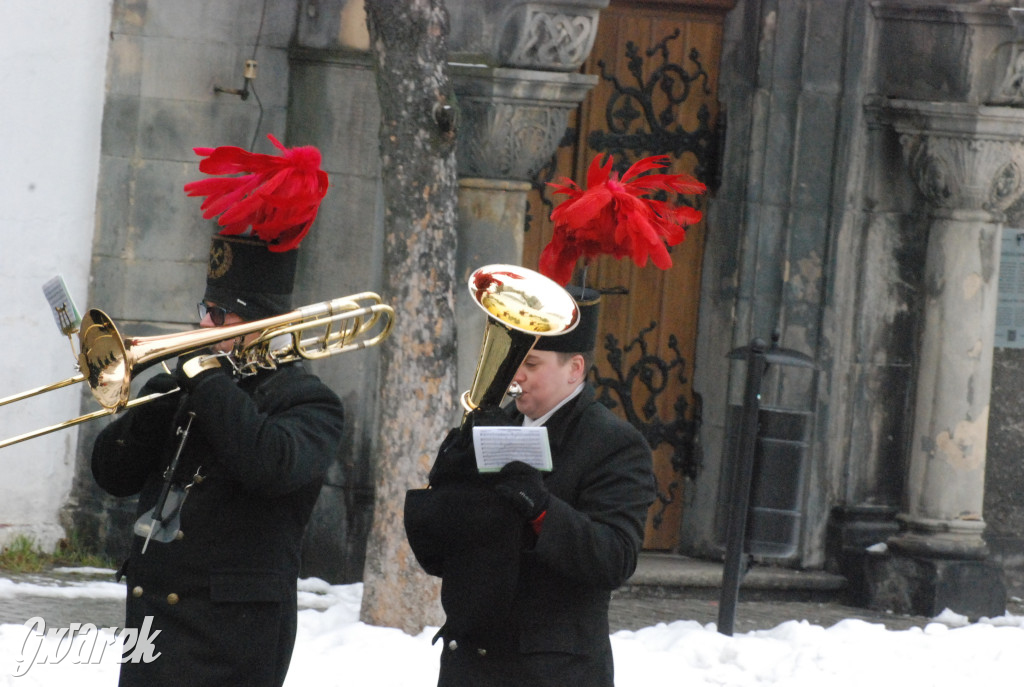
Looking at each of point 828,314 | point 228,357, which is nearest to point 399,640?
point 228,357

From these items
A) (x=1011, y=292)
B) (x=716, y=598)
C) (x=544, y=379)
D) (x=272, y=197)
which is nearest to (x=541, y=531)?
(x=544, y=379)

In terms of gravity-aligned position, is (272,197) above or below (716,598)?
above

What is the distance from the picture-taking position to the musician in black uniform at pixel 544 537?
12.0ft

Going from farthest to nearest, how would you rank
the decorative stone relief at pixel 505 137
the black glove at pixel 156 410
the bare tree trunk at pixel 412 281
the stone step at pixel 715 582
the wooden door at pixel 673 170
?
the wooden door at pixel 673 170
the stone step at pixel 715 582
the decorative stone relief at pixel 505 137
the bare tree trunk at pixel 412 281
the black glove at pixel 156 410

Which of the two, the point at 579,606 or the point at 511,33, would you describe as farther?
the point at 511,33

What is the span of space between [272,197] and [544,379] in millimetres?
907

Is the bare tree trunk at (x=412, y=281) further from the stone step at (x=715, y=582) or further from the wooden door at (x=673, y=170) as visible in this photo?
the wooden door at (x=673, y=170)

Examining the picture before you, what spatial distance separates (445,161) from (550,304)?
133 inches

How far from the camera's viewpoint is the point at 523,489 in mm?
3576

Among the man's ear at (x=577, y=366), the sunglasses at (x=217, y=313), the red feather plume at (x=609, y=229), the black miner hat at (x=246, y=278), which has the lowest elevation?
the man's ear at (x=577, y=366)

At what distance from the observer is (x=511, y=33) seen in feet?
26.7

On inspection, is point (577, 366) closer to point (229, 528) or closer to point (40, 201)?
point (229, 528)

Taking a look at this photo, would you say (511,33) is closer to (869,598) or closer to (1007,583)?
(869,598)

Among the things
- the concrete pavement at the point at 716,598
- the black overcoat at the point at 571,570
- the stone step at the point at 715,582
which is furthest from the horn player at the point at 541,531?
the stone step at the point at 715,582
